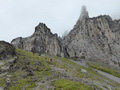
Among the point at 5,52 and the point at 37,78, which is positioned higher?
the point at 5,52

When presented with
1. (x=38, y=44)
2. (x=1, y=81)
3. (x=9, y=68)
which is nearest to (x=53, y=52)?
(x=38, y=44)

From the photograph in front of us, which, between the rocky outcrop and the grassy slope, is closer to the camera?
the grassy slope

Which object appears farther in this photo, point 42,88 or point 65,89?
point 42,88

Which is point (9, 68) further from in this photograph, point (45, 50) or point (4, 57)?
point (45, 50)

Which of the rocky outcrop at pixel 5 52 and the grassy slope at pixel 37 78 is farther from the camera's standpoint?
the rocky outcrop at pixel 5 52

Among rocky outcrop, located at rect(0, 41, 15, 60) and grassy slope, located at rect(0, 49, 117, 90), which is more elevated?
rocky outcrop, located at rect(0, 41, 15, 60)

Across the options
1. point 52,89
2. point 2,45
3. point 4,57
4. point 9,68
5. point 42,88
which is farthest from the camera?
point 2,45

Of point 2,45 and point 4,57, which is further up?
point 2,45

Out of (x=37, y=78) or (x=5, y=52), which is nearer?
(x=37, y=78)

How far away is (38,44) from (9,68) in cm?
13994

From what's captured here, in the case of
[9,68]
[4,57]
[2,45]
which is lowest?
[9,68]

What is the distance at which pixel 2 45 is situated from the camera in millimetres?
79125

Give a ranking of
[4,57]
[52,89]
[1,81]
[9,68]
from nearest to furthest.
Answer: [52,89]
[1,81]
[9,68]
[4,57]

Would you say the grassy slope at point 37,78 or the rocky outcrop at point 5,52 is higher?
the rocky outcrop at point 5,52
